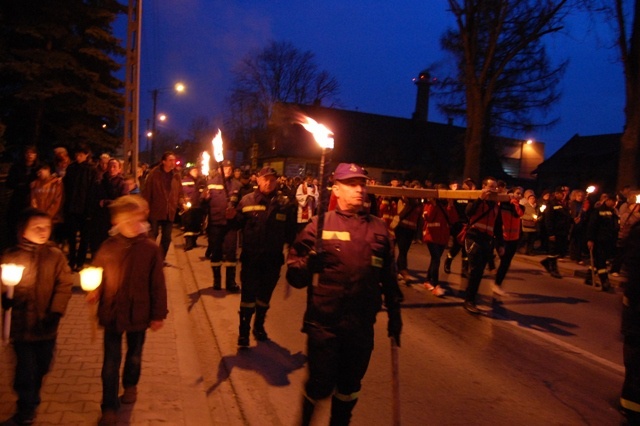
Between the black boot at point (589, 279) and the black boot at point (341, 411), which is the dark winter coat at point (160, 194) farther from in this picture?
the black boot at point (589, 279)

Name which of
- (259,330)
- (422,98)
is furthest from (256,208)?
(422,98)

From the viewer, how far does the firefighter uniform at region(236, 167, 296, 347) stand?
618cm

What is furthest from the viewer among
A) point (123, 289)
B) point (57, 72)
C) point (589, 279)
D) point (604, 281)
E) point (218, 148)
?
point (57, 72)

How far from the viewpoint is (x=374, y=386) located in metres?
5.51

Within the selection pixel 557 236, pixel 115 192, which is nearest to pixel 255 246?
pixel 115 192

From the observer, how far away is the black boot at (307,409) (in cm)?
385

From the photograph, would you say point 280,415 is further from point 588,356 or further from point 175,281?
point 175,281

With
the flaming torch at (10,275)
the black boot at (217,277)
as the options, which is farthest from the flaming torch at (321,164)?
the black boot at (217,277)

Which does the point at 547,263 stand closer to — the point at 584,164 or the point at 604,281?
the point at 604,281

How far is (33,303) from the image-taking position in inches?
162

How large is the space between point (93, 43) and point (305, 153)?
2189 centimetres

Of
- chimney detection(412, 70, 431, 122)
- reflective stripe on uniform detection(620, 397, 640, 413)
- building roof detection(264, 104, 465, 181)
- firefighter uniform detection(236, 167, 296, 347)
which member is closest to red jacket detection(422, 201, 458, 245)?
firefighter uniform detection(236, 167, 296, 347)

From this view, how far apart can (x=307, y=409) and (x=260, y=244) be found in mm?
2580

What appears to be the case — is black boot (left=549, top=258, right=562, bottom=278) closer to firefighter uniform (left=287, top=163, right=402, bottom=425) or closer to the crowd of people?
the crowd of people
